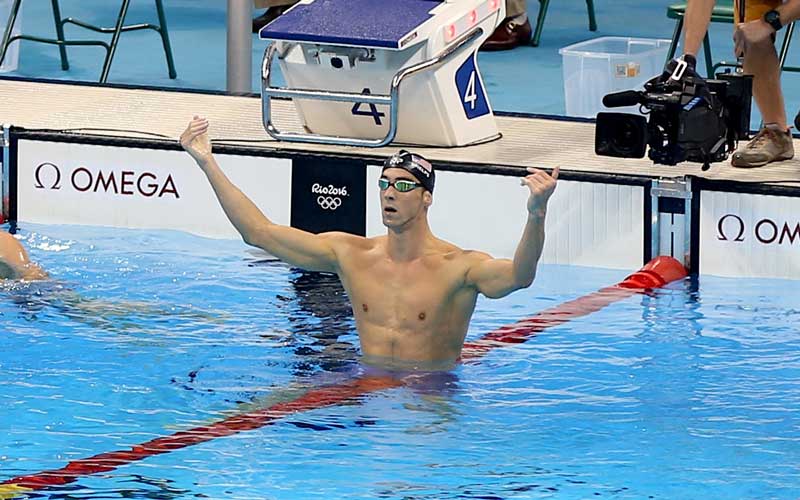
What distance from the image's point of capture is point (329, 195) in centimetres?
727

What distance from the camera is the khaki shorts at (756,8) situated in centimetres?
674

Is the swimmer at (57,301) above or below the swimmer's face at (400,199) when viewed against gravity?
below

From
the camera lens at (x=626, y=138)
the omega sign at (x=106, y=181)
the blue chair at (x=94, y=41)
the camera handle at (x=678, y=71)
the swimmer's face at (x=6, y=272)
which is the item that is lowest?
the swimmer's face at (x=6, y=272)

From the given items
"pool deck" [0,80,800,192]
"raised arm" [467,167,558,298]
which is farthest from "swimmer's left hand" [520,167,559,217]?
"pool deck" [0,80,800,192]

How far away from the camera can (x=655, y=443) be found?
4.97 metres

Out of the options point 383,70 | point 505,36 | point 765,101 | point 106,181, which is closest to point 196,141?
point 383,70

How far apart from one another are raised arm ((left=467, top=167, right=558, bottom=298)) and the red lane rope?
396 mm

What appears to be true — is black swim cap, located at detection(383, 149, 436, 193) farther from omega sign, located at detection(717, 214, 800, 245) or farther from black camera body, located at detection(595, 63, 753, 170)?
omega sign, located at detection(717, 214, 800, 245)

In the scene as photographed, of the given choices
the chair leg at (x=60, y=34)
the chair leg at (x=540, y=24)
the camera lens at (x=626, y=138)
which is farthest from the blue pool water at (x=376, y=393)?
the chair leg at (x=540, y=24)

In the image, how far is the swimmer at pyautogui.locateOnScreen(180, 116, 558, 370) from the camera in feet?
17.3

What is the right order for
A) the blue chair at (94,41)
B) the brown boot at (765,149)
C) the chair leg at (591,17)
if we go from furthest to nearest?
the chair leg at (591,17)
the blue chair at (94,41)
the brown boot at (765,149)

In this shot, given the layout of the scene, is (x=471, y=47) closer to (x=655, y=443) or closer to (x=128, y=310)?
(x=128, y=310)

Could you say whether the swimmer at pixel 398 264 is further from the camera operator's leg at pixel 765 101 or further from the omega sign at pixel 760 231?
the camera operator's leg at pixel 765 101

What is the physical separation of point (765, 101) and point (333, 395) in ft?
8.00
